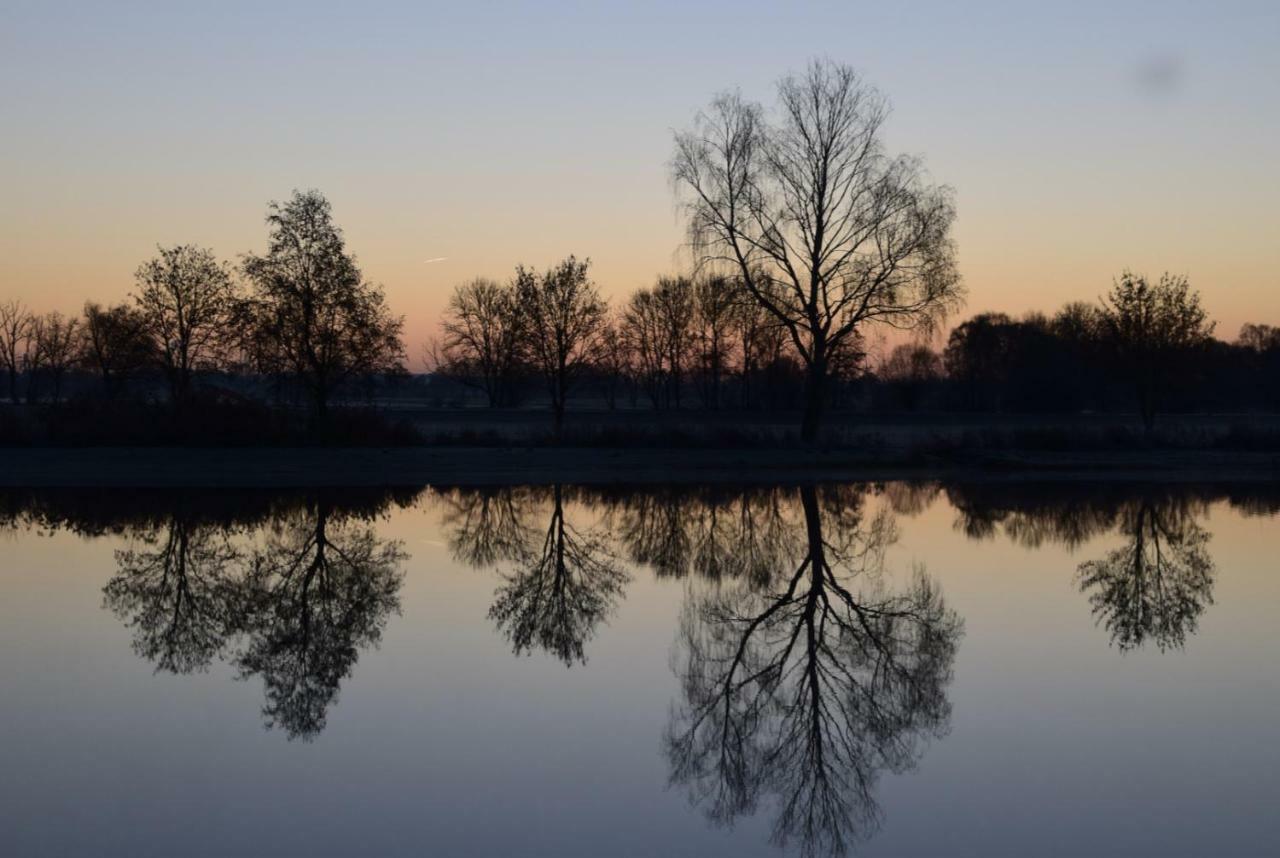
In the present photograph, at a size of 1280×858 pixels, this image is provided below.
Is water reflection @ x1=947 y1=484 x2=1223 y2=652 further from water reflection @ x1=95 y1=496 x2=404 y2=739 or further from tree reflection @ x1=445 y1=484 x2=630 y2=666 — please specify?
water reflection @ x1=95 y1=496 x2=404 y2=739

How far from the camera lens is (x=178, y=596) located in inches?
624

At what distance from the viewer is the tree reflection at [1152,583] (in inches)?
547

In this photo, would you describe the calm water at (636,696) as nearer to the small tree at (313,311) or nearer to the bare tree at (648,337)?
the small tree at (313,311)

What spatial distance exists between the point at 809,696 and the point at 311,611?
7126 millimetres

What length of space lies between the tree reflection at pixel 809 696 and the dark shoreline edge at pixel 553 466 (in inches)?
832

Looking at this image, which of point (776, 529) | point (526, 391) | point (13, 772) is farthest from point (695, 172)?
point (526, 391)

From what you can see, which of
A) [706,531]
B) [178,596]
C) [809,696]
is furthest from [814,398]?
[809,696]

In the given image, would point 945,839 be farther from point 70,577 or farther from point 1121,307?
point 1121,307

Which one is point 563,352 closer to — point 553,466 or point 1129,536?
point 553,466

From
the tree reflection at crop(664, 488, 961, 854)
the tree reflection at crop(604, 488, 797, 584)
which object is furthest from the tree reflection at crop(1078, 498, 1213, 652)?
the tree reflection at crop(604, 488, 797, 584)

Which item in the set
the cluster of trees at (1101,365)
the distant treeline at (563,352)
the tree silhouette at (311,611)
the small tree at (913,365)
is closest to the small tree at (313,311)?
the distant treeline at (563,352)

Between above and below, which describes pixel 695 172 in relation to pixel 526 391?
above

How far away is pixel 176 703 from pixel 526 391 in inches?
3821

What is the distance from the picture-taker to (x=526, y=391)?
4213 inches
